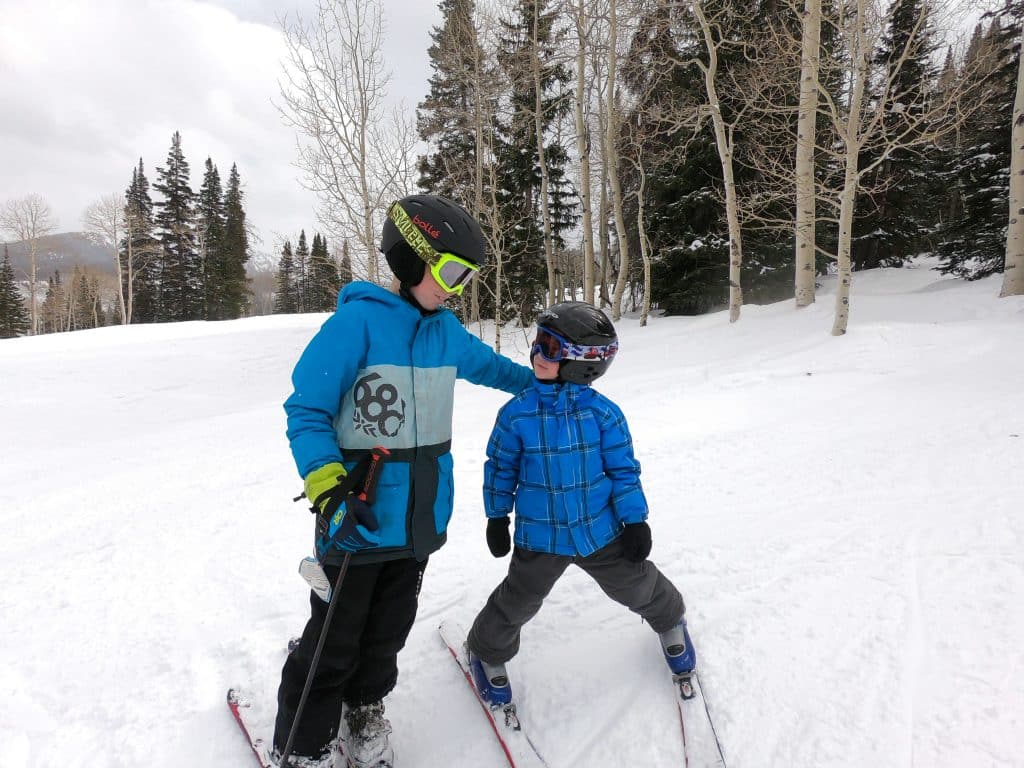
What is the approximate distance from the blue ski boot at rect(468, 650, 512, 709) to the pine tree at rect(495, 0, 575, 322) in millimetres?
13916

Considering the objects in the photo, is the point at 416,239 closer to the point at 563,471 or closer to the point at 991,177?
the point at 563,471

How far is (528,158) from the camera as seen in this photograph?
19.6 metres

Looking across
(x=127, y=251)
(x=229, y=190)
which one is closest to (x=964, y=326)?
(x=127, y=251)

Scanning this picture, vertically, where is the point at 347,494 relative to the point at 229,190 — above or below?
below

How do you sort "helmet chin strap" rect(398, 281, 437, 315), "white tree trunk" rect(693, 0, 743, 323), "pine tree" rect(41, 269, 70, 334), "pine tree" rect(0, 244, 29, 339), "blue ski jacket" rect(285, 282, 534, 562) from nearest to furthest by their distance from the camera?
"blue ski jacket" rect(285, 282, 534, 562), "helmet chin strap" rect(398, 281, 437, 315), "white tree trunk" rect(693, 0, 743, 323), "pine tree" rect(0, 244, 29, 339), "pine tree" rect(41, 269, 70, 334)

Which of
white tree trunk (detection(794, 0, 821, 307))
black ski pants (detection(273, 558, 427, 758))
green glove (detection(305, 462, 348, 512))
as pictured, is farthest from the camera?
white tree trunk (detection(794, 0, 821, 307))

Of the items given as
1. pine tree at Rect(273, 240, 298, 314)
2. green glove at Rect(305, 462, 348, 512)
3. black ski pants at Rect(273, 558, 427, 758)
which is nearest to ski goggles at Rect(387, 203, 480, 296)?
green glove at Rect(305, 462, 348, 512)

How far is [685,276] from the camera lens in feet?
53.5

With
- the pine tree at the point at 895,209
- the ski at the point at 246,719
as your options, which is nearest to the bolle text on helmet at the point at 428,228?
the ski at the point at 246,719

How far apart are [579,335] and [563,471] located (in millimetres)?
557

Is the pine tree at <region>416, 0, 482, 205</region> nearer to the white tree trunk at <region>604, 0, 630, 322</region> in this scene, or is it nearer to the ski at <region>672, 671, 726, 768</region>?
the white tree trunk at <region>604, 0, 630, 322</region>

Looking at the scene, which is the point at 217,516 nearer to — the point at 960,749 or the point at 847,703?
the point at 847,703

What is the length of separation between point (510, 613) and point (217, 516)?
3.06 m

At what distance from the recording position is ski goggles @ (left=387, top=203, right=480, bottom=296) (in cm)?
176
